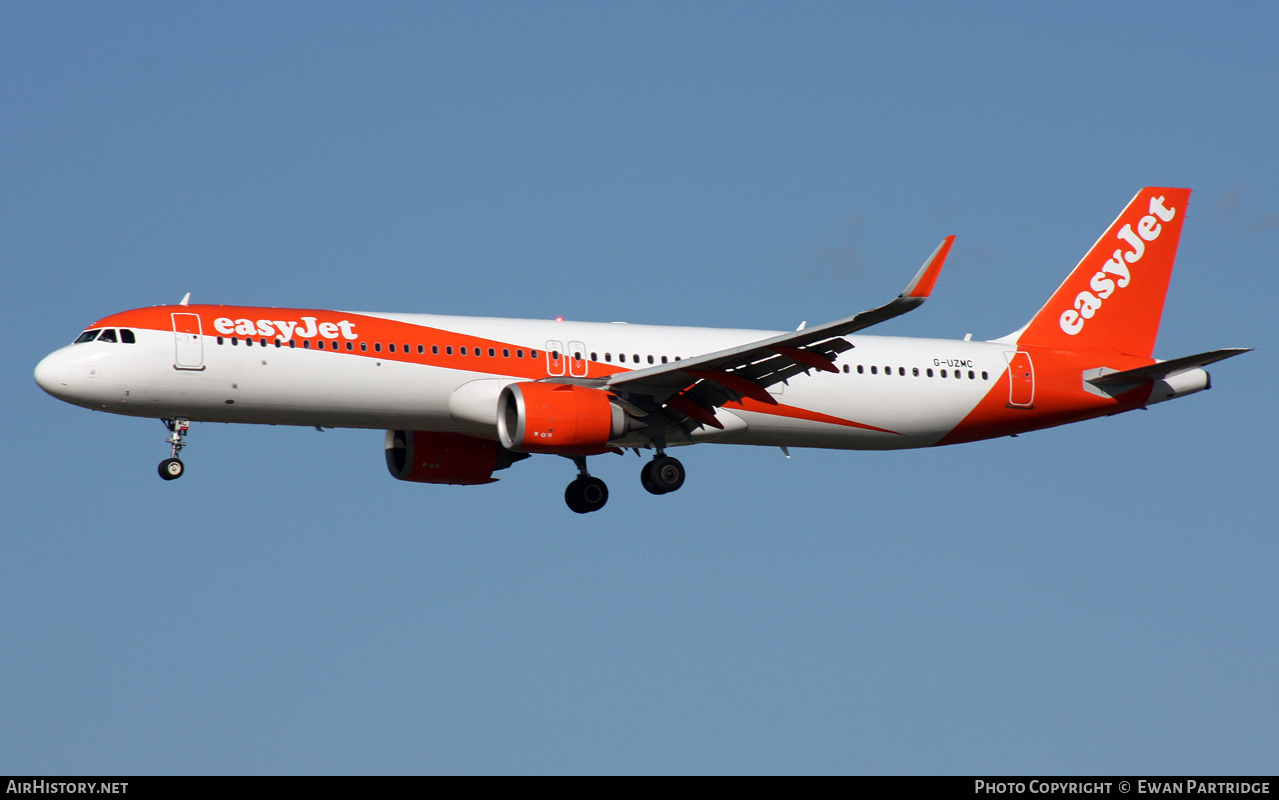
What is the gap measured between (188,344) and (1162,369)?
75.2 feet

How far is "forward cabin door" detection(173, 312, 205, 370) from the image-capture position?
119 feet

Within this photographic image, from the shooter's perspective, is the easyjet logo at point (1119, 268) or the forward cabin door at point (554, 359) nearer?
the forward cabin door at point (554, 359)

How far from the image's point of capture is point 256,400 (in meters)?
36.5

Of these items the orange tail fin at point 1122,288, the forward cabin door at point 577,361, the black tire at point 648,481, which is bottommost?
the black tire at point 648,481

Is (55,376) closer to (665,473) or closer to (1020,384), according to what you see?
(665,473)

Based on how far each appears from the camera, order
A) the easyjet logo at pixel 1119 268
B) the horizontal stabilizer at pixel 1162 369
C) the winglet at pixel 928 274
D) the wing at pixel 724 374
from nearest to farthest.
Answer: the winglet at pixel 928 274, the wing at pixel 724 374, the horizontal stabilizer at pixel 1162 369, the easyjet logo at pixel 1119 268

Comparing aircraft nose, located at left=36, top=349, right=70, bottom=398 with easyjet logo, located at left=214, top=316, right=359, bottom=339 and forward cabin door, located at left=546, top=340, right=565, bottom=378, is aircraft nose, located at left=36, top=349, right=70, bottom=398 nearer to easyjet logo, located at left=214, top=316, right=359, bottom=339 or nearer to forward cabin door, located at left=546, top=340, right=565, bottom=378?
easyjet logo, located at left=214, top=316, right=359, bottom=339

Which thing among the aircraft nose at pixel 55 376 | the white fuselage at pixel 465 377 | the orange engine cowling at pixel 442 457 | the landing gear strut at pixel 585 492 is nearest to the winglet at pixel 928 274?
the white fuselage at pixel 465 377

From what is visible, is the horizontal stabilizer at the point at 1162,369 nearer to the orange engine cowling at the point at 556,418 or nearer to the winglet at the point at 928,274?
the winglet at the point at 928,274

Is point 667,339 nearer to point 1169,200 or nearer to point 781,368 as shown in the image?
point 781,368

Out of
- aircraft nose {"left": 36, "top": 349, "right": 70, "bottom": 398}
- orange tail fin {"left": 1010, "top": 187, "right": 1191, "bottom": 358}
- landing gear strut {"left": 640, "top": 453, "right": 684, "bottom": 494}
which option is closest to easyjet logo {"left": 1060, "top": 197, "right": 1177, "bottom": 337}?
orange tail fin {"left": 1010, "top": 187, "right": 1191, "bottom": 358}

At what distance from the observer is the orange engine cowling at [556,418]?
3675 cm

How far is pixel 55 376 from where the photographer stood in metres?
36.1
